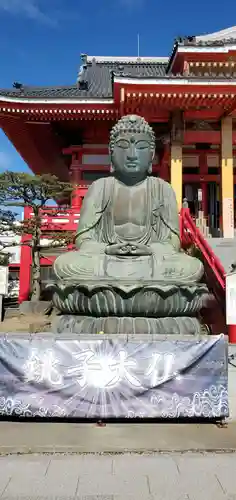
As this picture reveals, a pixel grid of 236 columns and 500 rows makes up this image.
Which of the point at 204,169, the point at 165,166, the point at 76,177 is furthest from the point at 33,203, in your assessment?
the point at 204,169

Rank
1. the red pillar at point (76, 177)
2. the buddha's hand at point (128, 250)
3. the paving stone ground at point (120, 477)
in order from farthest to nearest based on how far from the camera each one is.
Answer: the red pillar at point (76, 177)
the buddha's hand at point (128, 250)
the paving stone ground at point (120, 477)

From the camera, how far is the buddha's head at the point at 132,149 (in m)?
4.85

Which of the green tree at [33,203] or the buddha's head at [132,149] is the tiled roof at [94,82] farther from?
the buddha's head at [132,149]

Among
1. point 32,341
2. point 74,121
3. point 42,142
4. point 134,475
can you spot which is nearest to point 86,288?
point 32,341

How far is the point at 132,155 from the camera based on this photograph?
484 cm

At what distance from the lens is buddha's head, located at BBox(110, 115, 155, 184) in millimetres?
4852

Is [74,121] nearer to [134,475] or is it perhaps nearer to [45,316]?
[45,316]

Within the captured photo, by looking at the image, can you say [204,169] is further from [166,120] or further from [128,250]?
[128,250]

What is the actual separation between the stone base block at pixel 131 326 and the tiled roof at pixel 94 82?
28.8ft

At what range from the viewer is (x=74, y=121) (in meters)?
13.4

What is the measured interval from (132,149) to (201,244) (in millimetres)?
4078

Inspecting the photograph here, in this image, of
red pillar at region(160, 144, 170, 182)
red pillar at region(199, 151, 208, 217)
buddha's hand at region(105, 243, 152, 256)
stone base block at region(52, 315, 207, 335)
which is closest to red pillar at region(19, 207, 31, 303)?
red pillar at region(160, 144, 170, 182)

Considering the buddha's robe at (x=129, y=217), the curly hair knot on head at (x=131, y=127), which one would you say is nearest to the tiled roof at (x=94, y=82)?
the curly hair knot on head at (x=131, y=127)

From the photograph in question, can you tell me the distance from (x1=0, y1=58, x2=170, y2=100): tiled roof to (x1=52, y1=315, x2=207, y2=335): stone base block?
877 cm
